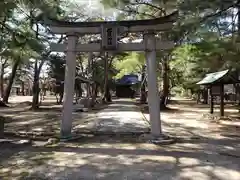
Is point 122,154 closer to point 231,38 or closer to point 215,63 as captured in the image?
point 231,38

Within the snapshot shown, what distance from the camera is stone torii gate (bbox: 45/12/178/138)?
7.77m

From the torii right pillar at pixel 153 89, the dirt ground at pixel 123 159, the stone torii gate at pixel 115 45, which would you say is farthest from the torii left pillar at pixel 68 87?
the torii right pillar at pixel 153 89

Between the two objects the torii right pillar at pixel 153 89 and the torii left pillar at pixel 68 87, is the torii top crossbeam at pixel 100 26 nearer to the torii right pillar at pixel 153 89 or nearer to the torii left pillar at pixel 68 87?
the torii left pillar at pixel 68 87

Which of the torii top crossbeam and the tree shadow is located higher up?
the torii top crossbeam

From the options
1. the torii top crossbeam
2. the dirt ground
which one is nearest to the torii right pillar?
the torii top crossbeam

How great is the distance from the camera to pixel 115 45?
7.89m

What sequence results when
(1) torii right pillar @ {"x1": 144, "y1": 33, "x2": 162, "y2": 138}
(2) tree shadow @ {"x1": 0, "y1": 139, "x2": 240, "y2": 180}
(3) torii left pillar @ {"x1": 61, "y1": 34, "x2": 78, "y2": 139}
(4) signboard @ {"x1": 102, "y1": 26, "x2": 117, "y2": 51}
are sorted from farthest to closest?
(3) torii left pillar @ {"x1": 61, "y1": 34, "x2": 78, "y2": 139}
(4) signboard @ {"x1": 102, "y1": 26, "x2": 117, "y2": 51}
(1) torii right pillar @ {"x1": 144, "y1": 33, "x2": 162, "y2": 138}
(2) tree shadow @ {"x1": 0, "y1": 139, "x2": 240, "y2": 180}

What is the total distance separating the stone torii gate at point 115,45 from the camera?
25.5 ft

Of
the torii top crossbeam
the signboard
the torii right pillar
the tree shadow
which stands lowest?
the tree shadow

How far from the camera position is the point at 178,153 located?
6184 mm

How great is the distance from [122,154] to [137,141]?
156cm

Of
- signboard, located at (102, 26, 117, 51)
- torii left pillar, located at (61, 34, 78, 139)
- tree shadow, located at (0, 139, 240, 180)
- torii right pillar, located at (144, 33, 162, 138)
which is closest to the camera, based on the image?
tree shadow, located at (0, 139, 240, 180)

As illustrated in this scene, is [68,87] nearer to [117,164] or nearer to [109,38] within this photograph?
[109,38]

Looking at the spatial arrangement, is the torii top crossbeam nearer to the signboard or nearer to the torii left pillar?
the signboard
